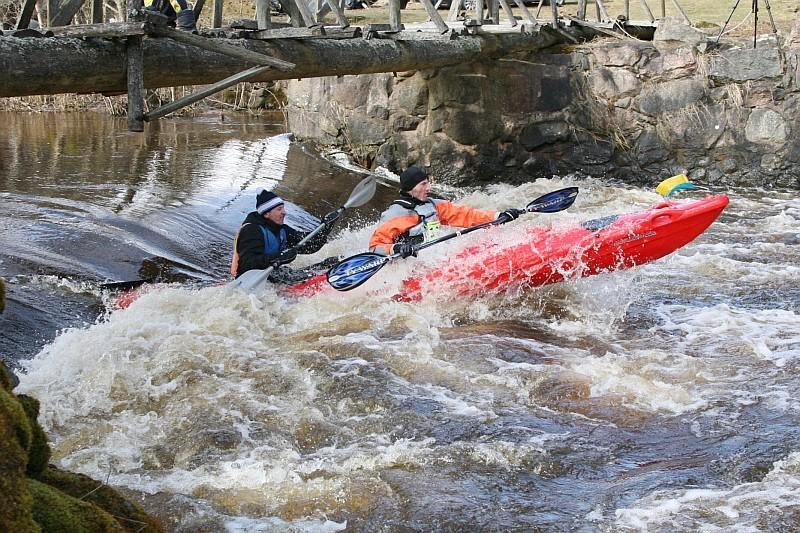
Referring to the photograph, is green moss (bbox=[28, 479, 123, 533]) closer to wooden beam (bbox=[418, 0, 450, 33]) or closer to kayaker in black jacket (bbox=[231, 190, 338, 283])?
kayaker in black jacket (bbox=[231, 190, 338, 283])

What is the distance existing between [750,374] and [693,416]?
0.78 metres

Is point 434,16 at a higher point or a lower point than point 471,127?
higher

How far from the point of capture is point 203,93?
566cm

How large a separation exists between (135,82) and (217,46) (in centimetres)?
57

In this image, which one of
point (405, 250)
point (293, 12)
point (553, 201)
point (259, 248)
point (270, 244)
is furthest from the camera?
point (293, 12)

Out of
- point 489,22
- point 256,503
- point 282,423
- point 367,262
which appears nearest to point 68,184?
point 367,262

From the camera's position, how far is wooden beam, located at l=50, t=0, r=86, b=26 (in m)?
5.57

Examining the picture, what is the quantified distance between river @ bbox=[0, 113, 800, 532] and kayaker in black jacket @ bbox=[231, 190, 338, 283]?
0.83 feet

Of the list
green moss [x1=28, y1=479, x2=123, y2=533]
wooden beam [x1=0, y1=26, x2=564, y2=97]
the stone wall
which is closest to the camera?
green moss [x1=28, y1=479, x2=123, y2=533]

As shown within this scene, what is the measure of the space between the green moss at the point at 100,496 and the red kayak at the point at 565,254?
3.85 m

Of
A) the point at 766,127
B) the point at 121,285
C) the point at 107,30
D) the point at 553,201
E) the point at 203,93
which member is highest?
the point at 107,30

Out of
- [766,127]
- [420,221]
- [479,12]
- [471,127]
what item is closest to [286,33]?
[420,221]

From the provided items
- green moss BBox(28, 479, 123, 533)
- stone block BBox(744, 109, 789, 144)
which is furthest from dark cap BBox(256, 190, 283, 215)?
stone block BBox(744, 109, 789, 144)

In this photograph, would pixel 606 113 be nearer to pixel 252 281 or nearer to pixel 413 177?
pixel 413 177
